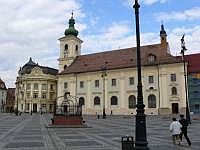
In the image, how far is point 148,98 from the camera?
64438 mm

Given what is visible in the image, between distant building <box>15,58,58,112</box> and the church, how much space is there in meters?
17.7

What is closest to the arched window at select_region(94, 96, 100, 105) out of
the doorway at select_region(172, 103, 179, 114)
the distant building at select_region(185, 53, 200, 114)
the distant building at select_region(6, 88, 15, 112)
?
the doorway at select_region(172, 103, 179, 114)

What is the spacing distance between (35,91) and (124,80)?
4156cm

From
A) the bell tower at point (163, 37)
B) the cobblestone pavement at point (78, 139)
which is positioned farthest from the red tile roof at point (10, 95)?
the cobblestone pavement at point (78, 139)

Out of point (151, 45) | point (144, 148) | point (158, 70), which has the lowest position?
point (144, 148)

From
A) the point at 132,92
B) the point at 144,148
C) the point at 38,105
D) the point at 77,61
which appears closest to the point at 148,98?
the point at 132,92

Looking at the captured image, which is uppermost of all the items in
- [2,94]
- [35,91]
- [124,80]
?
[124,80]

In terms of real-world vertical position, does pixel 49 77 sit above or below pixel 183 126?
above

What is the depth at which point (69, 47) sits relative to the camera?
8469cm

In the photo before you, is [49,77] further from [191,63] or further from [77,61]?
[191,63]

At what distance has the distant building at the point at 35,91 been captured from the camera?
98500mm

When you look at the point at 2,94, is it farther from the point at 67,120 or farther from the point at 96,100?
the point at 67,120

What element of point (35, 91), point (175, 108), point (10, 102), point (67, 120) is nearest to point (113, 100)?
point (175, 108)

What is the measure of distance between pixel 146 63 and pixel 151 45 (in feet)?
22.4
